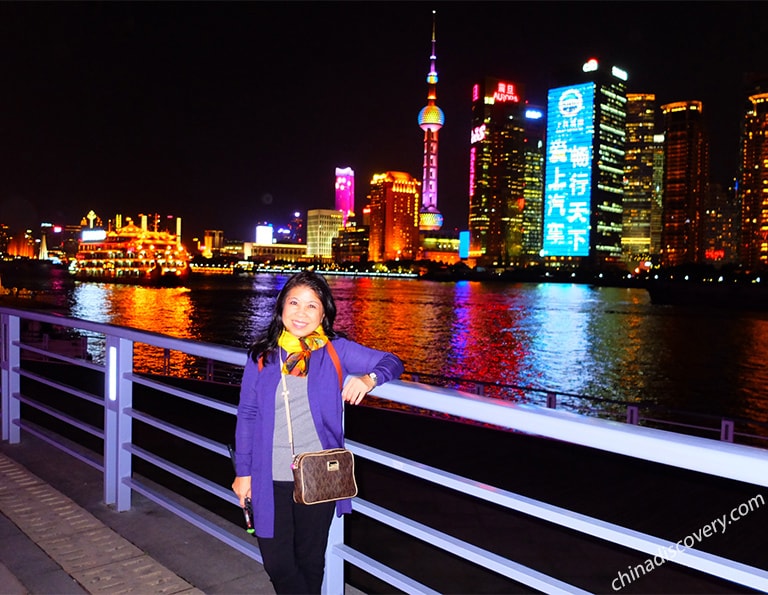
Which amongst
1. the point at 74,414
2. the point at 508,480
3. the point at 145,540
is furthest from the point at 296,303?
the point at 74,414

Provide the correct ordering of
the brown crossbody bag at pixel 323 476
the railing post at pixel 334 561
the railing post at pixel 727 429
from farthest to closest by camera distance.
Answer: the railing post at pixel 727 429 → the railing post at pixel 334 561 → the brown crossbody bag at pixel 323 476

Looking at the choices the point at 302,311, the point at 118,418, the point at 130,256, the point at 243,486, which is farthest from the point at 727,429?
the point at 130,256

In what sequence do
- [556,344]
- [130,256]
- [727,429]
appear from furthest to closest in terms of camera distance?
[130,256] → [556,344] → [727,429]

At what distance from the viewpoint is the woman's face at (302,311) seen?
3.03 metres

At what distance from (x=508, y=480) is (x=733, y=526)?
2.83 m

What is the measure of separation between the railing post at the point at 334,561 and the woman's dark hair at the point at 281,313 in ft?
3.05

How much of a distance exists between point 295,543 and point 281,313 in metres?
1.09

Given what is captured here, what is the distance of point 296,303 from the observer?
3.07 metres

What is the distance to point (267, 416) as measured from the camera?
9.43 ft

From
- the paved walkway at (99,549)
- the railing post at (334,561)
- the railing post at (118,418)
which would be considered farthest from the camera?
the railing post at (118,418)

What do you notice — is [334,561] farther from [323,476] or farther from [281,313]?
[281,313]

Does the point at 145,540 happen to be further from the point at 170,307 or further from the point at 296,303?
the point at 170,307
